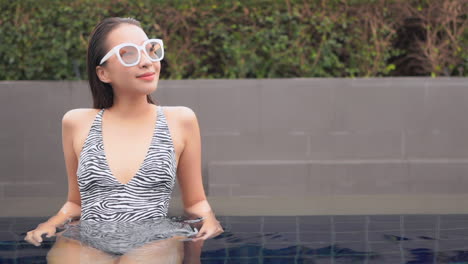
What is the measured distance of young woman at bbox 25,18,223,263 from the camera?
2893 mm

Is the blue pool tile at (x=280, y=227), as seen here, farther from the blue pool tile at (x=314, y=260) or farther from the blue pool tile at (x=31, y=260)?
the blue pool tile at (x=31, y=260)

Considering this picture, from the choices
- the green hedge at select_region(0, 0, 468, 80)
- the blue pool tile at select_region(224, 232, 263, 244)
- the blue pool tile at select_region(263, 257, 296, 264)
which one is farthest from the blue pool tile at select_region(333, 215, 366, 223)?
the green hedge at select_region(0, 0, 468, 80)

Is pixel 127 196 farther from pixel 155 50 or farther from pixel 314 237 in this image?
pixel 314 237

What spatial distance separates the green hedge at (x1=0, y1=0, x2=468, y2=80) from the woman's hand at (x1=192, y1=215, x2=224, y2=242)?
14.8ft

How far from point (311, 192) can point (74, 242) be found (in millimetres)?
4417

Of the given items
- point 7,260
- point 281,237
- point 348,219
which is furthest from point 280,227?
point 7,260

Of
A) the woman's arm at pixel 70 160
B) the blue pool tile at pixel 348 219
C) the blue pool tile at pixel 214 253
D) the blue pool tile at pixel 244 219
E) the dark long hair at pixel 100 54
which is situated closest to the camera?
the blue pool tile at pixel 214 253

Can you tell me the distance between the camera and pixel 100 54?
2.97 meters

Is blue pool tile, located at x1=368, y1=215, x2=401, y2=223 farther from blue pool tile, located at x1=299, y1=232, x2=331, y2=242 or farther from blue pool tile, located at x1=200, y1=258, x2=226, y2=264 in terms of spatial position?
blue pool tile, located at x1=200, y1=258, x2=226, y2=264

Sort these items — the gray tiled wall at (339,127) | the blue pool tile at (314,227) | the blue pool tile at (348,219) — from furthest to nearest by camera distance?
the gray tiled wall at (339,127) < the blue pool tile at (348,219) < the blue pool tile at (314,227)

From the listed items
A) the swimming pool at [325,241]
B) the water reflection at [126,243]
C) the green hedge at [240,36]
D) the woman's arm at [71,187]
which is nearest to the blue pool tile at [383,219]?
the swimming pool at [325,241]

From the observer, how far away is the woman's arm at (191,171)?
3098mm

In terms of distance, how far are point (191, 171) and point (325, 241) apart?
678mm

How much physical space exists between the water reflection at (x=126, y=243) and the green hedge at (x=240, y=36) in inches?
185
